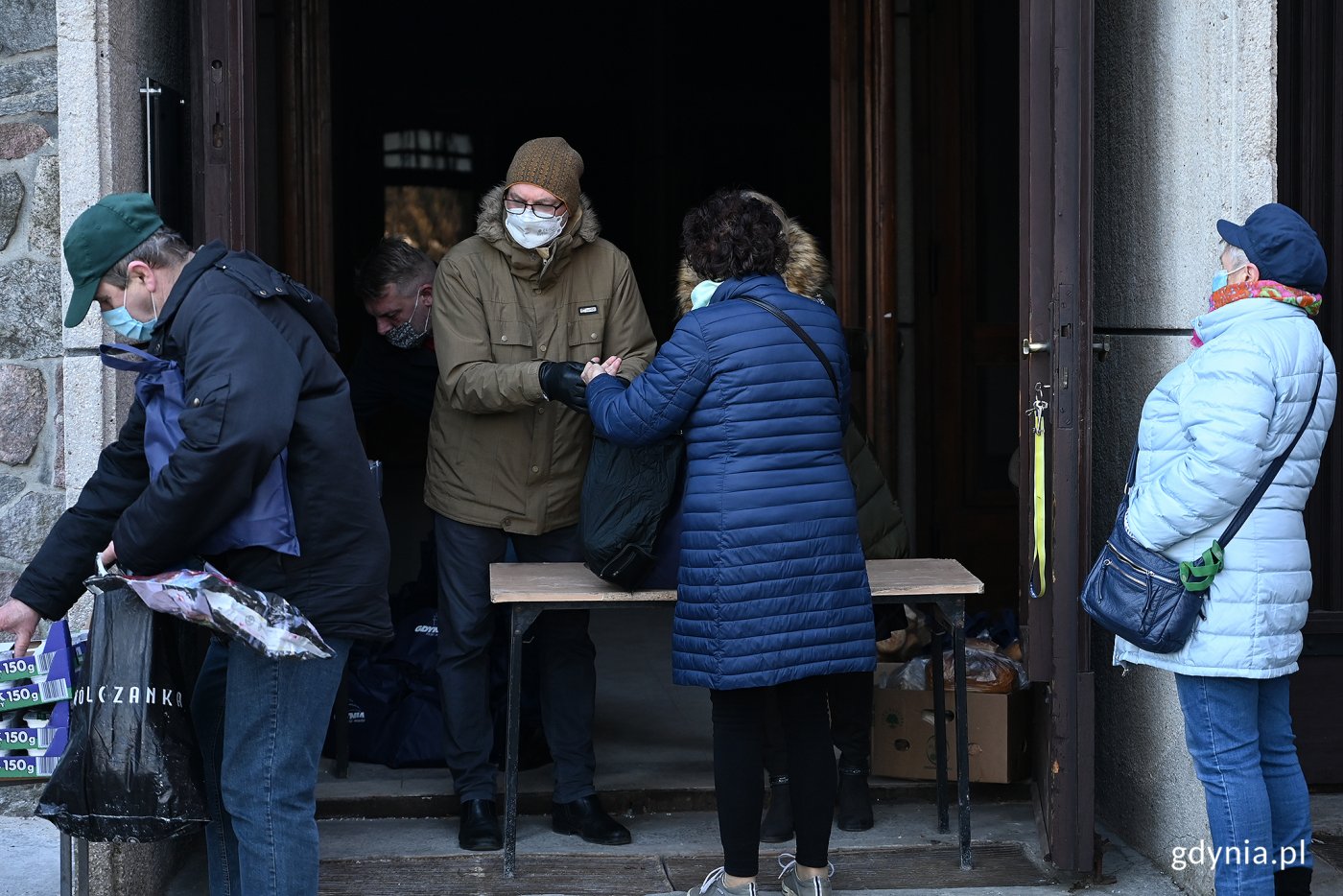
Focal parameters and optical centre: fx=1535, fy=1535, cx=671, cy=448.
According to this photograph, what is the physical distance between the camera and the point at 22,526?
4070 mm

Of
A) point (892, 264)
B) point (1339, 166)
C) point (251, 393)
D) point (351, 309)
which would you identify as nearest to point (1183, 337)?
point (1339, 166)

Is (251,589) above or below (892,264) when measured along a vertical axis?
below

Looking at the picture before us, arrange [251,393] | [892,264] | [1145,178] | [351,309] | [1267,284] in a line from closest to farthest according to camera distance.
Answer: [251,393]
[1267,284]
[1145,178]
[892,264]
[351,309]

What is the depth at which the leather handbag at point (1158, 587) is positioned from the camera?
309cm

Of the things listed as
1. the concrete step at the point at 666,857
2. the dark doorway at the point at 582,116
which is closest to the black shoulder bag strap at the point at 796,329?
the concrete step at the point at 666,857

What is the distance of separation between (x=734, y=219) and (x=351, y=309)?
27.5 feet

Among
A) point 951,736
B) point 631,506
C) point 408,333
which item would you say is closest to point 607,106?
point 408,333

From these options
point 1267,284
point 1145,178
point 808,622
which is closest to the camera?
point 1267,284

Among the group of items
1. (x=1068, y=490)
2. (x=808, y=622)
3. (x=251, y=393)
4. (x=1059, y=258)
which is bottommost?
(x=808, y=622)

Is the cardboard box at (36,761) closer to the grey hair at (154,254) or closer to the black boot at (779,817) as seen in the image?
the grey hair at (154,254)

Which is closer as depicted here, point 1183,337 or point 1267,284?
point 1267,284

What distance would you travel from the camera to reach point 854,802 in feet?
13.7

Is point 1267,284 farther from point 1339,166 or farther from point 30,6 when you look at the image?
point 30,6

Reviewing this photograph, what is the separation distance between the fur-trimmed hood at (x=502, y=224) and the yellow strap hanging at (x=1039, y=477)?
4.01 ft
